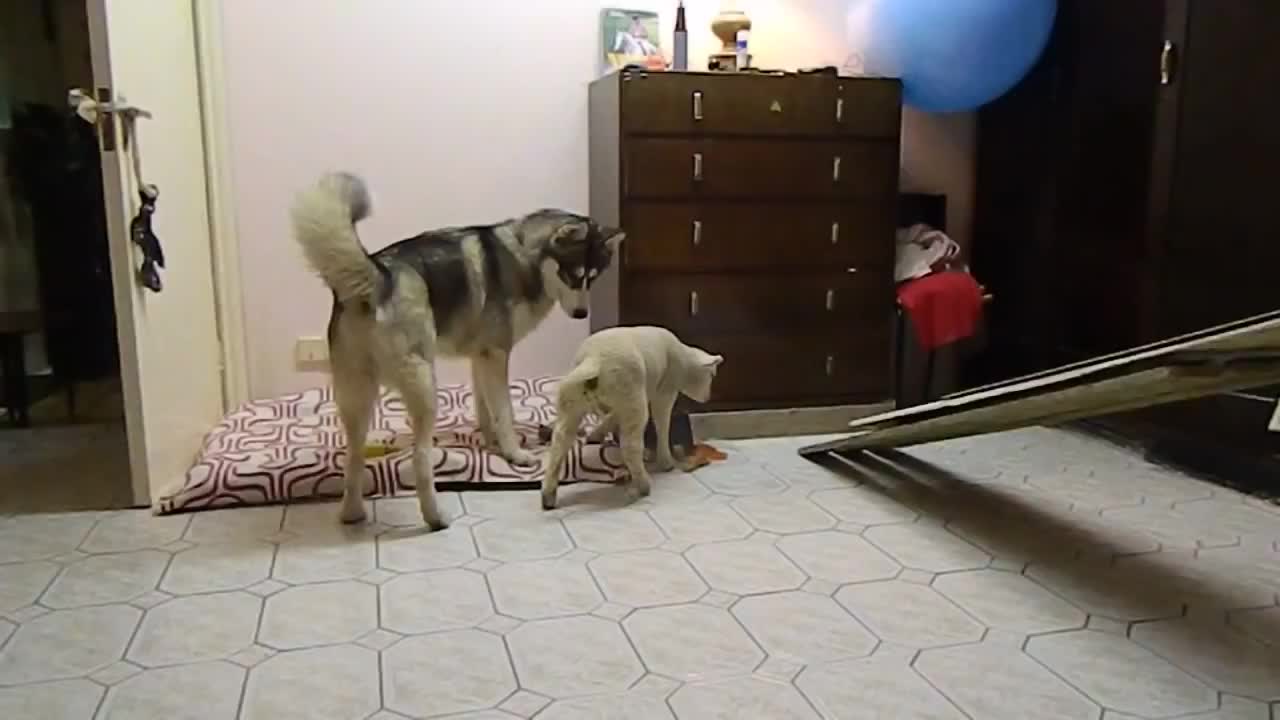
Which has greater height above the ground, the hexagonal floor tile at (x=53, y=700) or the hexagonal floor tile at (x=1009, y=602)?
the hexagonal floor tile at (x=53, y=700)

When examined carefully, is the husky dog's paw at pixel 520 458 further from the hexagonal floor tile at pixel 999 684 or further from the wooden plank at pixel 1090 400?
the hexagonal floor tile at pixel 999 684

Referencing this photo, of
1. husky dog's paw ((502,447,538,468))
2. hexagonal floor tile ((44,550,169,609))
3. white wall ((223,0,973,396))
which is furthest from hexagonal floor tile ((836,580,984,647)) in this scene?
white wall ((223,0,973,396))

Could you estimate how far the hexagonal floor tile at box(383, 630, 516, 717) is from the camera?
1.58 meters

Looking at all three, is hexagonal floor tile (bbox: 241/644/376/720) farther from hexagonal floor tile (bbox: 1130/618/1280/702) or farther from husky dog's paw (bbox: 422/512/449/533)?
hexagonal floor tile (bbox: 1130/618/1280/702)

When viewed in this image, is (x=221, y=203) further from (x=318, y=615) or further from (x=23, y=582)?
(x=318, y=615)

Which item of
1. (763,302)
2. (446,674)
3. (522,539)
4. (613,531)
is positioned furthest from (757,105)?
(446,674)

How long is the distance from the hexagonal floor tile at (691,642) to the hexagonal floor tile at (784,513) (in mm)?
514

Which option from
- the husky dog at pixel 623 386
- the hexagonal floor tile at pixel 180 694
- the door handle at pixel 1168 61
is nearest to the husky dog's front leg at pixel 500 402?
the husky dog at pixel 623 386

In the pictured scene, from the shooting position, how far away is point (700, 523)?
242 cm

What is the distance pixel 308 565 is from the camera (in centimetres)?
214

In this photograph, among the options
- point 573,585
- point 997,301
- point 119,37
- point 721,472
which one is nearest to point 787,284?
point 721,472

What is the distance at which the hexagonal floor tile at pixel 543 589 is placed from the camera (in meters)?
1.93

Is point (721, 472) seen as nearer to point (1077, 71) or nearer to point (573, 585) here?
point (573, 585)

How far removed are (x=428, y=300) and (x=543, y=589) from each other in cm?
75
